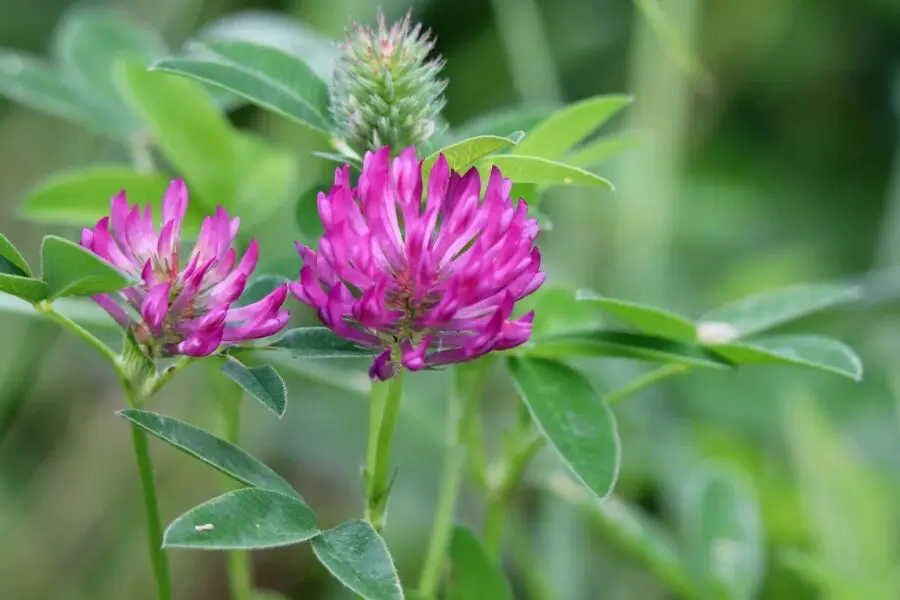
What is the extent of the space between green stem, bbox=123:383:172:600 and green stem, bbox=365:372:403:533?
4.6 inches

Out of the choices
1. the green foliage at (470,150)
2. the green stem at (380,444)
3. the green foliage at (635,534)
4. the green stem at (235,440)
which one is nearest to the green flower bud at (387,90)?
the green foliage at (470,150)

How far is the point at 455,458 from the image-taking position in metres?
0.74

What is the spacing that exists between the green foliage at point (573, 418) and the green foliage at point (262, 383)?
150 mm

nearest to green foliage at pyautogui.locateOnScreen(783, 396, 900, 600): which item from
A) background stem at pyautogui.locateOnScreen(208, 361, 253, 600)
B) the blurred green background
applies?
the blurred green background

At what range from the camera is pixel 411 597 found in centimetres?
66

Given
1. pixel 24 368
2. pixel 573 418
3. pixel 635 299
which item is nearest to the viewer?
pixel 573 418

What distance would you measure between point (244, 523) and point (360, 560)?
60mm

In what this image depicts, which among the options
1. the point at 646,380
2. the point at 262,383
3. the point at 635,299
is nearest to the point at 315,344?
the point at 262,383

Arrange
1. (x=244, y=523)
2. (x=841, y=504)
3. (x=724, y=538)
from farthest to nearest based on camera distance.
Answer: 1. (x=841, y=504)
2. (x=724, y=538)
3. (x=244, y=523)

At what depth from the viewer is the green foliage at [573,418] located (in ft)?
2.02

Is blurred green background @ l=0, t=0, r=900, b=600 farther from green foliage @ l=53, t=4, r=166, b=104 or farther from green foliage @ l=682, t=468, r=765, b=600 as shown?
green foliage @ l=53, t=4, r=166, b=104

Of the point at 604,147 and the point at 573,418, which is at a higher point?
the point at 604,147

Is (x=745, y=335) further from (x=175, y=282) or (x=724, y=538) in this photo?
(x=175, y=282)

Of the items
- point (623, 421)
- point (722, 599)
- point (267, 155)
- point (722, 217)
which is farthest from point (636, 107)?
point (722, 599)
